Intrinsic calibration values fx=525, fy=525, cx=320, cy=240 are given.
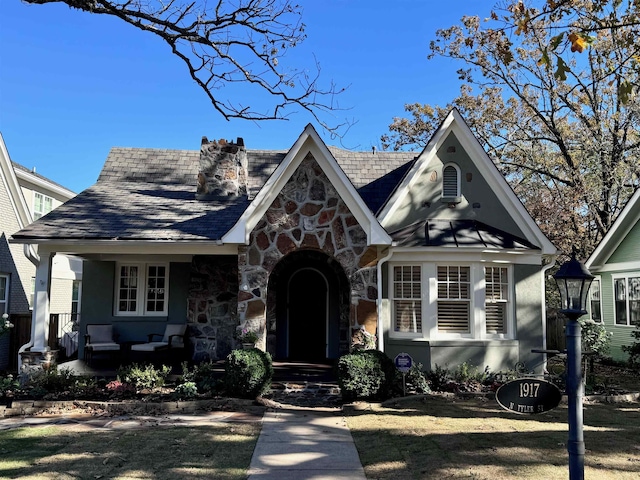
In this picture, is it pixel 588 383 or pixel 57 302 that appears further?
pixel 57 302

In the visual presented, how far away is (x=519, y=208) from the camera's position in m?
12.2

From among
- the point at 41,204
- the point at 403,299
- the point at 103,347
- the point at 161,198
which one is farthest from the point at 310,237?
the point at 41,204

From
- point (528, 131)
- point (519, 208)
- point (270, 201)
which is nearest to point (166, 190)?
point (270, 201)

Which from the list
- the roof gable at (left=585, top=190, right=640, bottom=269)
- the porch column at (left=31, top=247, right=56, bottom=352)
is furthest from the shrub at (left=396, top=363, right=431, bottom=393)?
the roof gable at (left=585, top=190, right=640, bottom=269)

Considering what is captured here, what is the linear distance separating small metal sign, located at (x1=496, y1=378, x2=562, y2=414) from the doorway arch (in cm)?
885

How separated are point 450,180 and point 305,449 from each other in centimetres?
776

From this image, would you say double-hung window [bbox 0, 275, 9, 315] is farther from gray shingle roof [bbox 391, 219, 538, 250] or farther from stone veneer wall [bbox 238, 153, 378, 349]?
gray shingle roof [bbox 391, 219, 538, 250]

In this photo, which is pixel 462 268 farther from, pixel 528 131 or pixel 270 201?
pixel 528 131

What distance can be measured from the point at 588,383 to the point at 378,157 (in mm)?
8133

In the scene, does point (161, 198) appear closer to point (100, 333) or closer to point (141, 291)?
point (141, 291)

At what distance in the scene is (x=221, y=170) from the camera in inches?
541

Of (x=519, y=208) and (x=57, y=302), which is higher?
(x=519, y=208)

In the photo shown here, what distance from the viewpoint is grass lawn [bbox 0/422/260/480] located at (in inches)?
233

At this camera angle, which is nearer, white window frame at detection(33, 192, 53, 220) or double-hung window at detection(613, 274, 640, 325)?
double-hung window at detection(613, 274, 640, 325)
